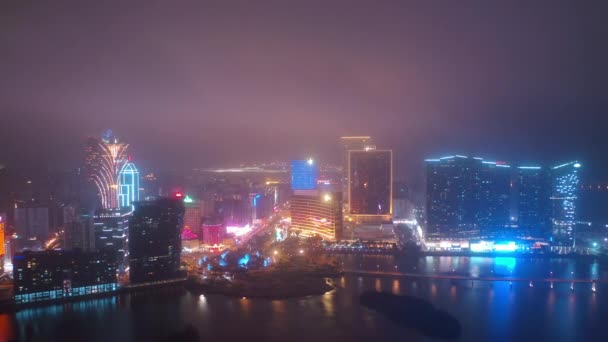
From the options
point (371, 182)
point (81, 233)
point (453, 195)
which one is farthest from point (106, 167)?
point (453, 195)

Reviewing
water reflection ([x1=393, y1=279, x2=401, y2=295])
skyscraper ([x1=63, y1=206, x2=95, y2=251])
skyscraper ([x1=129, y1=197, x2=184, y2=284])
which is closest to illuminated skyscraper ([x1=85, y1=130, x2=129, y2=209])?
skyscraper ([x1=63, y1=206, x2=95, y2=251])

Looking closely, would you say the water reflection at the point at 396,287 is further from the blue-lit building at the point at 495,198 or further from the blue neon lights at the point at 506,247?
the blue-lit building at the point at 495,198

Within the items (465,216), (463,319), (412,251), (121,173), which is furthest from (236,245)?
(463,319)

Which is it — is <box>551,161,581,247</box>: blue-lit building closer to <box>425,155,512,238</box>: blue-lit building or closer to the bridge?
<box>425,155,512,238</box>: blue-lit building

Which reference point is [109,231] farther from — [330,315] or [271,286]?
[330,315]

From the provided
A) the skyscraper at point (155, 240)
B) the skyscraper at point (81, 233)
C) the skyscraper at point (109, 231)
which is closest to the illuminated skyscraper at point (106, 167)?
the skyscraper at point (81, 233)

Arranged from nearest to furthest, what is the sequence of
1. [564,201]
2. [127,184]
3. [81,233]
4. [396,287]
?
[396,287], [81,233], [127,184], [564,201]
